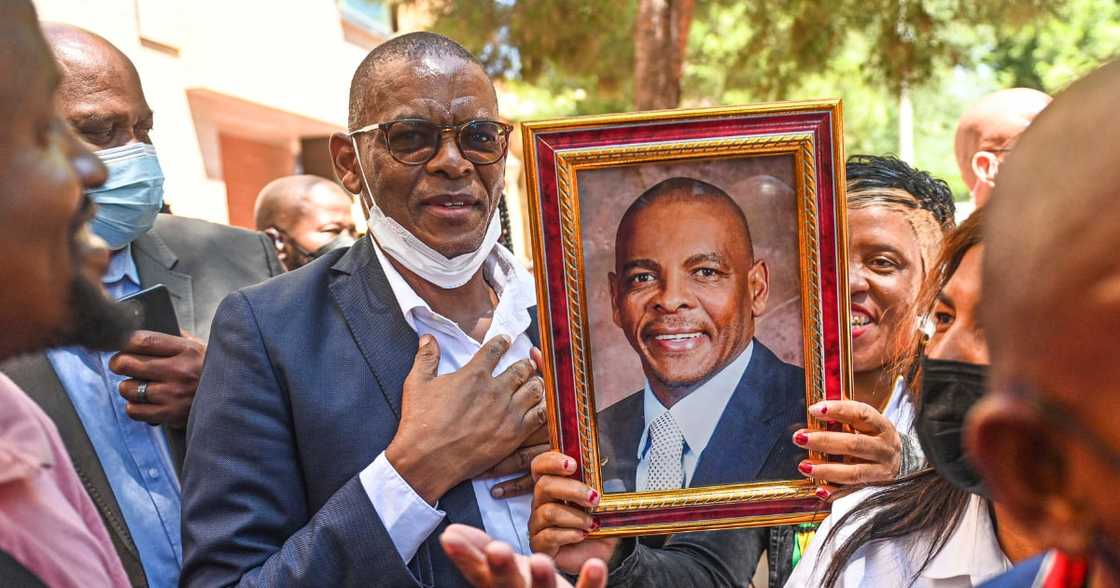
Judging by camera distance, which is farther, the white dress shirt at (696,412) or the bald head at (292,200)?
the bald head at (292,200)

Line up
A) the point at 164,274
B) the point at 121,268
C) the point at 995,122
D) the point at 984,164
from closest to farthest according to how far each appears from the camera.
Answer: the point at 121,268
the point at 164,274
the point at 984,164
the point at 995,122

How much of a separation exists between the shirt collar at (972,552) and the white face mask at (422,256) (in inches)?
49.0

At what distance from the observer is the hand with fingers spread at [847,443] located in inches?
86.3

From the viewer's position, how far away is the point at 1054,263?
117cm

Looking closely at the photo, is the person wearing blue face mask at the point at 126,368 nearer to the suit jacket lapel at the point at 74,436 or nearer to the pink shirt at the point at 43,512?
the suit jacket lapel at the point at 74,436

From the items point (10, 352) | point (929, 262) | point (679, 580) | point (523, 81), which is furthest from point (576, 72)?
point (10, 352)

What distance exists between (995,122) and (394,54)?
10.6 feet

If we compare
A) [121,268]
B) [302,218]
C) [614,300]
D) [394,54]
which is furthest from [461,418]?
[302,218]

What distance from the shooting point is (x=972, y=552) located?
212 cm

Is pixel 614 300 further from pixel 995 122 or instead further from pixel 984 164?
pixel 995 122

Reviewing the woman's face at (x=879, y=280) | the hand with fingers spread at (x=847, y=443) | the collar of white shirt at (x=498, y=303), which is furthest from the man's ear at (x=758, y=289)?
the woman's face at (x=879, y=280)

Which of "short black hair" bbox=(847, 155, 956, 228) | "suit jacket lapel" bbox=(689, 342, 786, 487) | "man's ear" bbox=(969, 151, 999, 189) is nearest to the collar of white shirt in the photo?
"suit jacket lapel" bbox=(689, 342, 786, 487)

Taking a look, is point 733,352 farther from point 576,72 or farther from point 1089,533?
point 576,72

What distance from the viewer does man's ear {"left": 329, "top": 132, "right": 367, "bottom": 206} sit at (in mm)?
2830
